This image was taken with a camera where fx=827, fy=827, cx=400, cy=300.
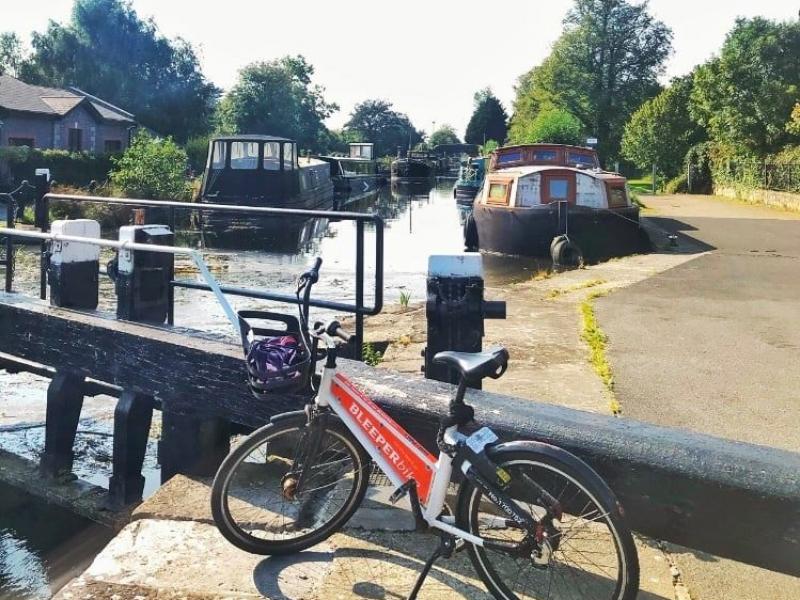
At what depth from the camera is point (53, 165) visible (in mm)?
30328

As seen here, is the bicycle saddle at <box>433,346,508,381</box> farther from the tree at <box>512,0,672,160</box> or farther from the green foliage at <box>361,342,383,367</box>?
the tree at <box>512,0,672,160</box>

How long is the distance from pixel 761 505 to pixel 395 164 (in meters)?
67.6

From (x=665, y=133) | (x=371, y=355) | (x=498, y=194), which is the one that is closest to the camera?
(x=371, y=355)

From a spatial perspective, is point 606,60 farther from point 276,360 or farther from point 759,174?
point 276,360

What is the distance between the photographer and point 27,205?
81.7 feet

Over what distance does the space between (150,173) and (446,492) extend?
26.1m

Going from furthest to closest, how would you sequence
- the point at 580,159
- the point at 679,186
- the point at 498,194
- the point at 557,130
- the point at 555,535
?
the point at 557,130 < the point at 679,186 < the point at 580,159 < the point at 498,194 < the point at 555,535

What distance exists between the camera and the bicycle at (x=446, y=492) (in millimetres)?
2941

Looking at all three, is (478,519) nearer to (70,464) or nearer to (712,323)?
(70,464)

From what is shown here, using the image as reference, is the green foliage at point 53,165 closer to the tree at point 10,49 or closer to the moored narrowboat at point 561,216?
the moored narrowboat at point 561,216

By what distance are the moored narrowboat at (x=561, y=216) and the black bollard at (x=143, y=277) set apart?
45.3 ft

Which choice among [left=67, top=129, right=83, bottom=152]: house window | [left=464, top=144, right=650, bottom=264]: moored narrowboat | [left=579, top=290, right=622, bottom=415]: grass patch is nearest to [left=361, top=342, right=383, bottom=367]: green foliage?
[left=579, top=290, right=622, bottom=415]: grass patch

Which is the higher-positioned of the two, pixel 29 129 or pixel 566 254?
pixel 29 129

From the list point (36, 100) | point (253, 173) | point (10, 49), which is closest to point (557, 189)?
point (253, 173)
